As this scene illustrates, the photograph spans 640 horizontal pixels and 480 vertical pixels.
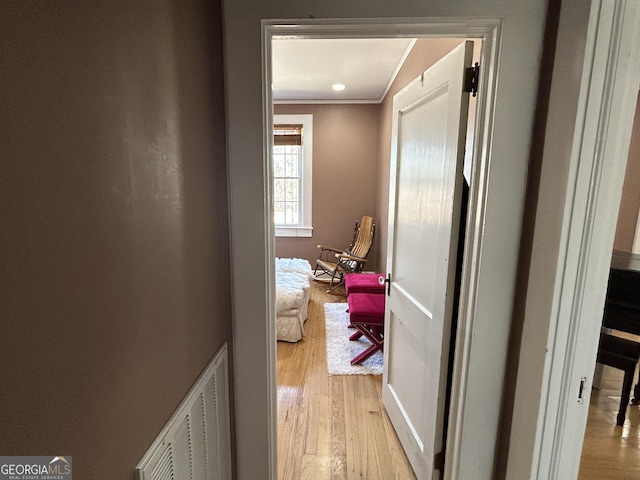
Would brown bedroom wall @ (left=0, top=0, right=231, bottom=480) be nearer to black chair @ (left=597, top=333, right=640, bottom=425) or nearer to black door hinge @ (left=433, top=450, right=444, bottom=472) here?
black door hinge @ (left=433, top=450, right=444, bottom=472)

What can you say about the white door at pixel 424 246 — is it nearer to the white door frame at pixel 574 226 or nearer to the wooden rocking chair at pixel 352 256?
the white door frame at pixel 574 226

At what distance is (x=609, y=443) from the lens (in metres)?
1.88

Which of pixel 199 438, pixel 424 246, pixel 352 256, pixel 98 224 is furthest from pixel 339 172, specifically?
pixel 98 224

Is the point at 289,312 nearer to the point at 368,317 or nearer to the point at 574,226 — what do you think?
the point at 368,317

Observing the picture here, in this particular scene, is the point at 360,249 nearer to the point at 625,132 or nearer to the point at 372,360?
the point at 372,360

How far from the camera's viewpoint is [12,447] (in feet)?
1.48

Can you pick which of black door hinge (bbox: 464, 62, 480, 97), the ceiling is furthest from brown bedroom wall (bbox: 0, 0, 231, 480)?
the ceiling

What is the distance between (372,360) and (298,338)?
0.72 meters

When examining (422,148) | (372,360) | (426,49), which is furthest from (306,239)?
(422,148)

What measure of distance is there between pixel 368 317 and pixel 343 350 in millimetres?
519

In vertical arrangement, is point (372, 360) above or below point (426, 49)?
below

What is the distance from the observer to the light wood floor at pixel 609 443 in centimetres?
169

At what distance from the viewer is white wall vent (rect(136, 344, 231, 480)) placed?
807 mm

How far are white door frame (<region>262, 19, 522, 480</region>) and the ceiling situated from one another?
57.3 inches
